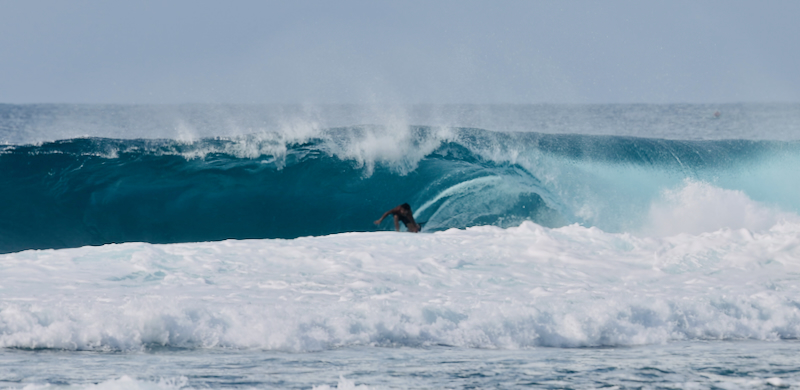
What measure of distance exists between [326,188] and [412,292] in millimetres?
6264

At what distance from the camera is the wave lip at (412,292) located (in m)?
5.36

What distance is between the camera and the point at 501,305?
6176 millimetres

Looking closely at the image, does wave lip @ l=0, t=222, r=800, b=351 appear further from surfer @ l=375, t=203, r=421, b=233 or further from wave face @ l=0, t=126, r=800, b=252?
wave face @ l=0, t=126, r=800, b=252

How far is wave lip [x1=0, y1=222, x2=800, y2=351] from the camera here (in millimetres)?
5359

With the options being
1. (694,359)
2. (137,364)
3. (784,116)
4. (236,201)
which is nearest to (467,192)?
(236,201)

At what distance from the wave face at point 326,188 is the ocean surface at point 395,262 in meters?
0.04

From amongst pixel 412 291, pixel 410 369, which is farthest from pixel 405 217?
pixel 410 369

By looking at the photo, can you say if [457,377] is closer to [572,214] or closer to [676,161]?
[572,214]

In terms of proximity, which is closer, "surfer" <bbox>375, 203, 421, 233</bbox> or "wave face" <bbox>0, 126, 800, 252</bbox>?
"surfer" <bbox>375, 203, 421, 233</bbox>

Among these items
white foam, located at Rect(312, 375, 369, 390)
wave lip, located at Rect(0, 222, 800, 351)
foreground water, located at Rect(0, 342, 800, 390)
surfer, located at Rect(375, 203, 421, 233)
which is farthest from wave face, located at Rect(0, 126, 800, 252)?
white foam, located at Rect(312, 375, 369, 390)

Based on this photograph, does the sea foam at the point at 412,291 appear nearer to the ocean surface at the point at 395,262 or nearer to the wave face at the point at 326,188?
the ocean surface at the point at 395,262

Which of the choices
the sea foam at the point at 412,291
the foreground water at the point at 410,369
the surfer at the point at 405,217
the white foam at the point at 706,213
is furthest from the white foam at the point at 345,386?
the white foam at the point at 706,213

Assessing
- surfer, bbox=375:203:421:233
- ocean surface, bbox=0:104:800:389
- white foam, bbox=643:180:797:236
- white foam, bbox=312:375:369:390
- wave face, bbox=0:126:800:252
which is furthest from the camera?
wave face, bbox=0:126:800:252

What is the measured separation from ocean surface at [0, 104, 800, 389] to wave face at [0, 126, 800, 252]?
0.13 ft
